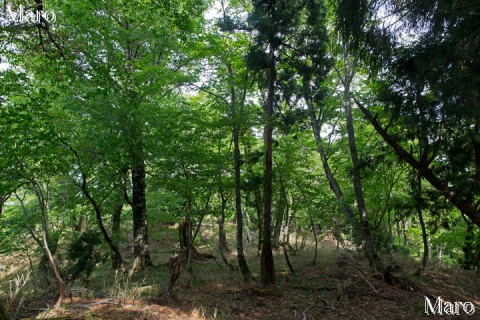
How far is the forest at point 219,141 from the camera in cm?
514

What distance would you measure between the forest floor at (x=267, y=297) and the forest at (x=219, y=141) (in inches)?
2.8

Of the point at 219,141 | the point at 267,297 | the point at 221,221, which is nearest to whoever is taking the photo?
the point at 267,297

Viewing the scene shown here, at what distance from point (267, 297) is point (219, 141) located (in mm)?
4807

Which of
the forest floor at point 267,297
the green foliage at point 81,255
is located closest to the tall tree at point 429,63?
the forest floor at point 267,297

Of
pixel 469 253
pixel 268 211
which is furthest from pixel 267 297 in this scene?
pixel 469 253

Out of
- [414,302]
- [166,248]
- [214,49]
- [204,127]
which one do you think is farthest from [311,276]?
[166,248]

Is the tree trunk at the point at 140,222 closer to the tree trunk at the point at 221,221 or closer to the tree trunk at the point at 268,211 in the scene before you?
the tree trunk at the point at 221,221

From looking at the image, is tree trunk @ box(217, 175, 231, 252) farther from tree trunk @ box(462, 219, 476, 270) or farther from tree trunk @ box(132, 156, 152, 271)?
tree trunk @ box(462, 219, 476, 270)

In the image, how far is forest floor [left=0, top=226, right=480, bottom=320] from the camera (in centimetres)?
534

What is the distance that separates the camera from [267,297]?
7.89m

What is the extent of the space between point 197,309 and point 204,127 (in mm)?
4922

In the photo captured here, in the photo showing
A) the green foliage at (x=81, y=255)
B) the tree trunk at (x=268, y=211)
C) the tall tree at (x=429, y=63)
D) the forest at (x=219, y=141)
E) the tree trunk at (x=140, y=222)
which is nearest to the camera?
the tall tree at (x=429, y=63)

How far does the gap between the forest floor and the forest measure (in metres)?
0.07

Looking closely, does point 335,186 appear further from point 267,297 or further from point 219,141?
point 267,297
